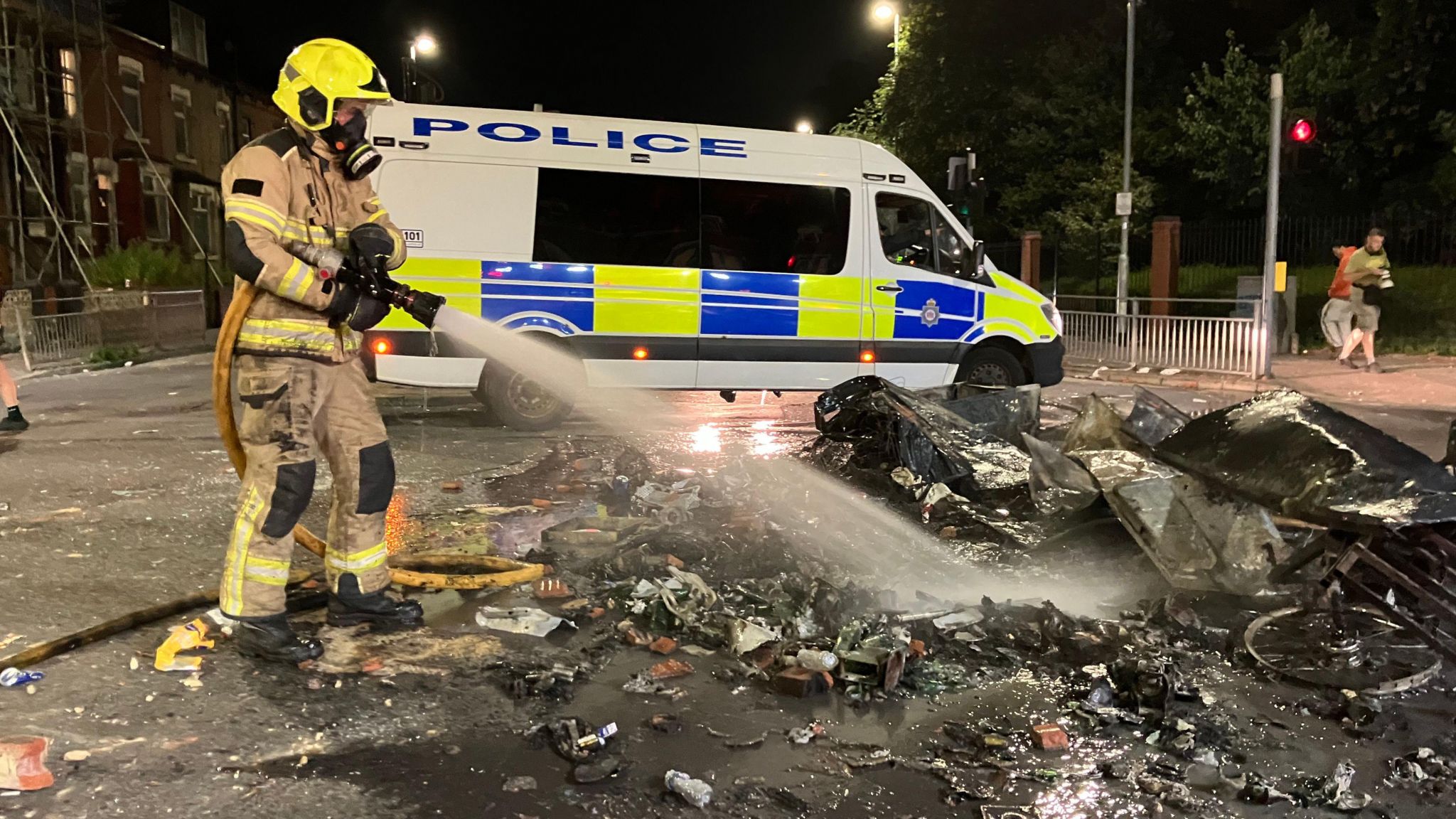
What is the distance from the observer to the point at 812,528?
5.77 metres

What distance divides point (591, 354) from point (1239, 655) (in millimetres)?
6119

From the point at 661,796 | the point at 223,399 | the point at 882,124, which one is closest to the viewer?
the point at 661,796

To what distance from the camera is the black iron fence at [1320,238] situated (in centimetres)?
1845

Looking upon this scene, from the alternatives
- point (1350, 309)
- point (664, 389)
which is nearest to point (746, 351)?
point (664, 389)

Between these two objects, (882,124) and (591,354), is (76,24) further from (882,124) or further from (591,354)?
(591,354)

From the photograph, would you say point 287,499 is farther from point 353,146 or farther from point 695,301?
point 695,301

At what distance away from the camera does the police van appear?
8766 mm

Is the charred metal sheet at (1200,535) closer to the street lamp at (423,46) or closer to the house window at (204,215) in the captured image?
the street lamp at (423,46)

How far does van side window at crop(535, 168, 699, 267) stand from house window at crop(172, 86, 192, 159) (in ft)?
83.9

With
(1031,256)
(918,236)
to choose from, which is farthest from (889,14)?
(918,236)

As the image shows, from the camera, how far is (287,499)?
151 inches

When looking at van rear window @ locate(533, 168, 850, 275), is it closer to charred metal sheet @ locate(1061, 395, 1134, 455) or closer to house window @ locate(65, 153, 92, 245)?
charred metal sheet @ locate(1061, 395, 1134, 455)

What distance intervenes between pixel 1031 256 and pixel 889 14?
6719 millimetres

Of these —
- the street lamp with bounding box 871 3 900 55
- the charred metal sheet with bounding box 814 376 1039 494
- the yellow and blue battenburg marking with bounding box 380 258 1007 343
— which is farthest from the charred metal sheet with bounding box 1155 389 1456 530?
the street lamp with bounding box 871 3 900 55
